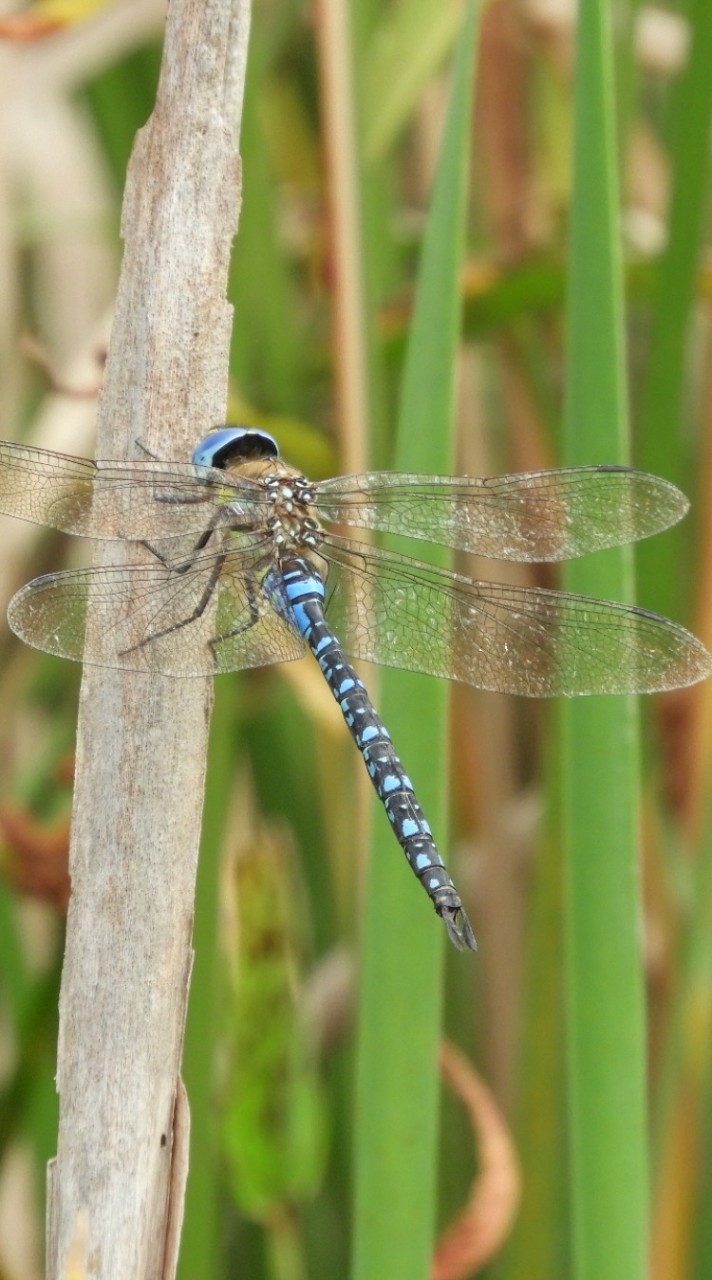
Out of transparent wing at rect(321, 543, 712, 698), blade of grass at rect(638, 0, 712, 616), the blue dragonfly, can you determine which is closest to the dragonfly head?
the blue dragonfly

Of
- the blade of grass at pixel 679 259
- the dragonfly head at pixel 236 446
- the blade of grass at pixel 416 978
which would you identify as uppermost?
the blade of grass at pixel 679 259

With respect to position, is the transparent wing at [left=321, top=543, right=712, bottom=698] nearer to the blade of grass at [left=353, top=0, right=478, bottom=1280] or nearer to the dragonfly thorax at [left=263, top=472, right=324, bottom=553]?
the dragonfly thorax at [left=263, top=472, right=324, bottom=553]

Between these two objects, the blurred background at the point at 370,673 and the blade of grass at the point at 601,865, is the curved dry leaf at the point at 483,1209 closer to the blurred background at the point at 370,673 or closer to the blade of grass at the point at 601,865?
the blurred background at the point at 370,673

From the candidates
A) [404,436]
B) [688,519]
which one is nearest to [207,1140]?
[404,436]

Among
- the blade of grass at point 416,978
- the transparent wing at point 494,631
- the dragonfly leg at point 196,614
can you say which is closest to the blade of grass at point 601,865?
the blade of grass at point 416,978

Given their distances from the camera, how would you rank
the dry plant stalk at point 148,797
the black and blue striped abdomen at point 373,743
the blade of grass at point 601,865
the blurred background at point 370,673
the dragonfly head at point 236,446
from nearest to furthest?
1. the dry plant stalk at point 148,797
2. the blade of grass at point 601,865
3. the black and blue striped abdomen at point 373,743
4. the dragonfly head at point 236,446
5. the blurred background at point 370,673

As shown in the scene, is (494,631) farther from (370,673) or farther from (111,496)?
(111,496)

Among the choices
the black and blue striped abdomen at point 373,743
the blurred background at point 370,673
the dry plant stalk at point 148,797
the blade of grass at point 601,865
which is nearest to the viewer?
the dry plant stalk at point 148,797
